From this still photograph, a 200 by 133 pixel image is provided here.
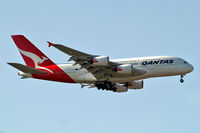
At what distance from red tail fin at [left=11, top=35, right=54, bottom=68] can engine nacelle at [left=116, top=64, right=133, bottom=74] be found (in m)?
9.65

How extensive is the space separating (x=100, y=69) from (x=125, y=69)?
325 centimetres

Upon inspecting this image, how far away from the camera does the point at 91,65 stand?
52.2m

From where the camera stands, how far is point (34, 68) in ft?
181

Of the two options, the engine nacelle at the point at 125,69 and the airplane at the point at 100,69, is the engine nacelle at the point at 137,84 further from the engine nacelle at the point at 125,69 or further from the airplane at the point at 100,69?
the engine nacelle at the point at 125,69

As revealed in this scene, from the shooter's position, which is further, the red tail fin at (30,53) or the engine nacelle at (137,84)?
the engine nacelle at (137,84)

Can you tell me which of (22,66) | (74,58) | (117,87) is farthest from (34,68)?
(117,87)

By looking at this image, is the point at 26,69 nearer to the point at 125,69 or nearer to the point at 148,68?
the point at 125,69

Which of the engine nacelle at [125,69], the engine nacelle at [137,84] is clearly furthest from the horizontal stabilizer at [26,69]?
the engine nacelle at [137,84]

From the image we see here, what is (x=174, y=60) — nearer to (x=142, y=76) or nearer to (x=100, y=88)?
(x=142, y=76)

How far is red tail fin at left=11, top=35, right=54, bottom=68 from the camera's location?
187ft

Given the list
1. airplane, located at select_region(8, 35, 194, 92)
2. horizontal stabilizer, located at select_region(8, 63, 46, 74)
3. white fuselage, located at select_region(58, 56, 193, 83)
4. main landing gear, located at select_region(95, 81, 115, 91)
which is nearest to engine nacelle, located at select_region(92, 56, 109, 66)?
airplane, located at select_region(8, 35, 194, 92)

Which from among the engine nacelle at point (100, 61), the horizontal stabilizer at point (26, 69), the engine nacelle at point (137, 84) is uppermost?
the engine nacelle at point (100, 61)

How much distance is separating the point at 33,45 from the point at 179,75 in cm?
2006

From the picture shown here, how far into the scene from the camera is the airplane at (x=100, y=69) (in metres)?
51.8
